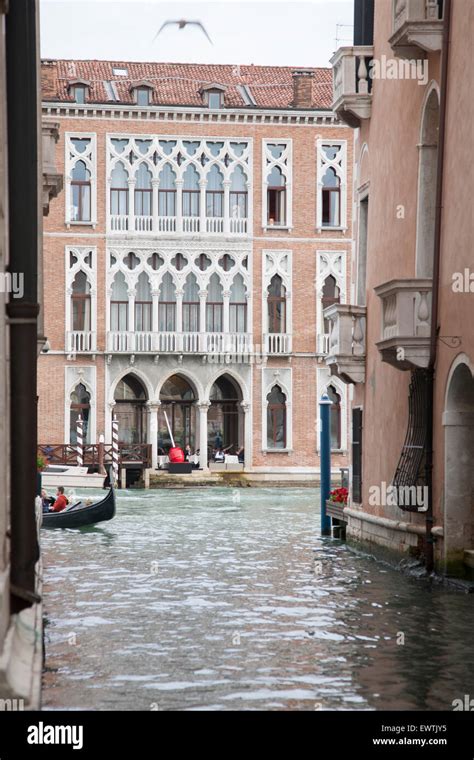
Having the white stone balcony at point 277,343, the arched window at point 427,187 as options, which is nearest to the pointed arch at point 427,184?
the arched window at point 427,187

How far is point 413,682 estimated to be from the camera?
8.21m

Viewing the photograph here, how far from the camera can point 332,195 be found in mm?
37031

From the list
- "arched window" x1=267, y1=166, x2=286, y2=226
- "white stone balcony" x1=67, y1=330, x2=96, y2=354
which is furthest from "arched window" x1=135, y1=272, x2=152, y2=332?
"arched window" x1=267, y1=166, x2=286, y2=226

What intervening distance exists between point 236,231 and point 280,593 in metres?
24.6

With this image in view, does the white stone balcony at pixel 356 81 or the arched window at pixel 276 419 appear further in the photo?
the arched window at pixel 276 419

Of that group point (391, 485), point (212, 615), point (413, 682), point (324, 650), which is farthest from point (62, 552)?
point (413, 682)

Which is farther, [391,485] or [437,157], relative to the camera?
[391,485]

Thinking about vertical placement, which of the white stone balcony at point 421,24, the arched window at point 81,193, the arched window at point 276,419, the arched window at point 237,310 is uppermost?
the arched window at point 81,193

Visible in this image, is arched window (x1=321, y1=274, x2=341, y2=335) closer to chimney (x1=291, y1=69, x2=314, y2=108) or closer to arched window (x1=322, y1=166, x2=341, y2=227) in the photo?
Result: arched window (x1=322, y1=166, x2=341, y2=227)

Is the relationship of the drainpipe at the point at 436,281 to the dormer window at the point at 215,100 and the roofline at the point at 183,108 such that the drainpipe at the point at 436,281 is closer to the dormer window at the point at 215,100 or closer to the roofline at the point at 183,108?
the roofline at the point at 183,108

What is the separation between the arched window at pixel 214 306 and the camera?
120 ft

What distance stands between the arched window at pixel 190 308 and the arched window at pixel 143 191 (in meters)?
2.09

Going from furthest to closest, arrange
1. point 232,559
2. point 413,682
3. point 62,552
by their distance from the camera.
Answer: point 62,552 < point 232,559 < point 413,682
